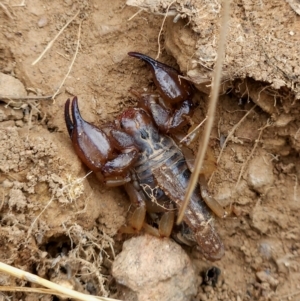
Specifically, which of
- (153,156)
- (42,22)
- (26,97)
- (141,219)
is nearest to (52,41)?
(42,22)

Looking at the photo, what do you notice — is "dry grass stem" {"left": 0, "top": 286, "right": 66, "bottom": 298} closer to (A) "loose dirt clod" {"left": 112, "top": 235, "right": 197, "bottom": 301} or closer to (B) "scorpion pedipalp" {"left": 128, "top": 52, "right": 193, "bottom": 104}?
(A) "loose dirt clod" {"left": 112, "top": 235, "right": 197, "bottom": 301}

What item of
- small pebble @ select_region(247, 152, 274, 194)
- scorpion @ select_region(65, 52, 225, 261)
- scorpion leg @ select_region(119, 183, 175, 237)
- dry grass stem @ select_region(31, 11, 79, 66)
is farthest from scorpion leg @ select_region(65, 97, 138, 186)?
small pebble @ select_region(247, 152, 274, 194)

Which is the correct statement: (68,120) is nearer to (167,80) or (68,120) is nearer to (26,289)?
(167,80)

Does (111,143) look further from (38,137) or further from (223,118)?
(223,118)

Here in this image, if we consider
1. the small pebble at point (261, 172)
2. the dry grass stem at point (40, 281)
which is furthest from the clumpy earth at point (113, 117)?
the dry grass stem at point (40, 281)

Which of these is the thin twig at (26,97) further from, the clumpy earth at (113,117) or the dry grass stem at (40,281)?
the dry grass stem at (40,281)

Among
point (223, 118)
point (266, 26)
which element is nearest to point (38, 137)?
point (223, 118)
